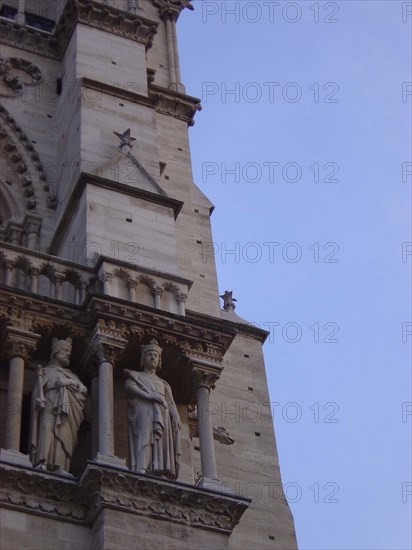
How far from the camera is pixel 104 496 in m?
11.5

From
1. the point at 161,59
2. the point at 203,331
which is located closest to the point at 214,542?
the point at 203,331

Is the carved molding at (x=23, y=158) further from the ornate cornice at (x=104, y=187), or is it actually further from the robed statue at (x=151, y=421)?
the robed statue at (x=151, y=421)

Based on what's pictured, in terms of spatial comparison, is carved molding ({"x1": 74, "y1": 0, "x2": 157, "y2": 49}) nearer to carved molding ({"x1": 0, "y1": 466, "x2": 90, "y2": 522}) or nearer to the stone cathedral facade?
the stone cathedral facade

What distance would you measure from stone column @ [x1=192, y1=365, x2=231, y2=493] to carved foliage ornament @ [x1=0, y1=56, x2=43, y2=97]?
21.9ft

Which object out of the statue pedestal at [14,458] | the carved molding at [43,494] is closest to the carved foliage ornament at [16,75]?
the statue pedestal at [14,458]

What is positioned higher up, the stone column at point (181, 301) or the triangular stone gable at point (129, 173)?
the triangular stone gable at point (129, 173)

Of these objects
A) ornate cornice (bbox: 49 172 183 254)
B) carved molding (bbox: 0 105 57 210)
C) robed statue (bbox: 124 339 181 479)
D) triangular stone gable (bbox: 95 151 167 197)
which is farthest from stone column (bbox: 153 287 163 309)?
carved molding (bbox: 0 105 57 210)

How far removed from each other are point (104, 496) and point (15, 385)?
1525 millimetres

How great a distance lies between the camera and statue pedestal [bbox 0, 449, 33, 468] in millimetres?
11586

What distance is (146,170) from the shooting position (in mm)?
16094

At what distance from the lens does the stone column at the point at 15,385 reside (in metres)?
11.7

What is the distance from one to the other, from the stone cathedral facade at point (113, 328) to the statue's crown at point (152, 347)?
3 centimetres

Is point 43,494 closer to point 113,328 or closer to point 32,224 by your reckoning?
point 113,328

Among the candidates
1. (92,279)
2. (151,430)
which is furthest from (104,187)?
(151,430)
